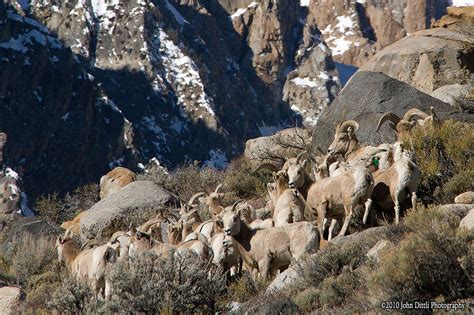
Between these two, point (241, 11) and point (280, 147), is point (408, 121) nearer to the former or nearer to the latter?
point (280, 147)

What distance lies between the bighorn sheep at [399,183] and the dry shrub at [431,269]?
3.21m

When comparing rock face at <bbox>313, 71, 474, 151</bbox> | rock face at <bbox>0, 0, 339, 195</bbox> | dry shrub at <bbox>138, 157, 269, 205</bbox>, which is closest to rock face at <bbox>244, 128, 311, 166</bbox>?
dry shrub at <bbox>138, 157, 269, 205</bbox>

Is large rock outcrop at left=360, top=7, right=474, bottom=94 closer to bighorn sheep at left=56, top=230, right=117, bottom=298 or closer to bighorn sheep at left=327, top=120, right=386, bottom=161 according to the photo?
bighorn sheep at left=327, top=120, right=386, bottom=161

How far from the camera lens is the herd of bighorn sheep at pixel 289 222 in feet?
34.2

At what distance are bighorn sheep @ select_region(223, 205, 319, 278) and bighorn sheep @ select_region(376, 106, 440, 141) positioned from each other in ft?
13.3

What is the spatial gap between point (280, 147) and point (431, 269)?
14242mm

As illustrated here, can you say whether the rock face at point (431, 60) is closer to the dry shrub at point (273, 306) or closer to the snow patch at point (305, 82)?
the dry shrub at point (273, 306)

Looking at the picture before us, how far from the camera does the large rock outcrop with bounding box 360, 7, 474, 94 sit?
66.9ft

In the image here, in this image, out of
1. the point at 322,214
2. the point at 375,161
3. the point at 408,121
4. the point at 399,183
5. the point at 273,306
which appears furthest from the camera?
the point at 408,121

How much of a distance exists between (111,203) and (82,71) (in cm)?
11440

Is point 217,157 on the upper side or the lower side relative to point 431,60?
lower

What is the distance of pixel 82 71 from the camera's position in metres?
130

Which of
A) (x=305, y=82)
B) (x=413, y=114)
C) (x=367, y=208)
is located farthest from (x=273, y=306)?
(x=305, y=82)

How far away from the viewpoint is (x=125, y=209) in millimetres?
18266
